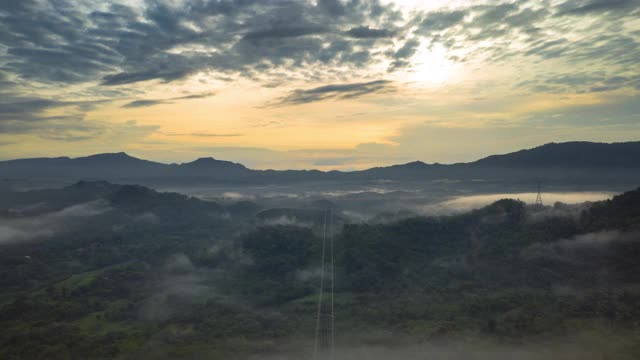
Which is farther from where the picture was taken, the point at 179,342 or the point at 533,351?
the point at 179,342

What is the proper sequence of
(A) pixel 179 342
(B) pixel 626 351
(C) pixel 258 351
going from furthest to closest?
(A) pixel 179 342 < (C) pixel 258 351 < (B) pixel 626 351

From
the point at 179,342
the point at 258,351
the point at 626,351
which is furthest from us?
the point at 179,342

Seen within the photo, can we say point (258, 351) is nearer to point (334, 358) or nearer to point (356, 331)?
point (334, 358)

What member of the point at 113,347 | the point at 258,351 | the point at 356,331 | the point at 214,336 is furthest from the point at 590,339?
the point at 113,347

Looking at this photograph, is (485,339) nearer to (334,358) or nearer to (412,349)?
(412,349)

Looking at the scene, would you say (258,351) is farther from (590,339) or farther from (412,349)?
(590,339)

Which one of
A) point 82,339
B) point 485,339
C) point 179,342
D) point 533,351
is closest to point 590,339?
point 533,351

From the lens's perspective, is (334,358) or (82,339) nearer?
(334,358)
